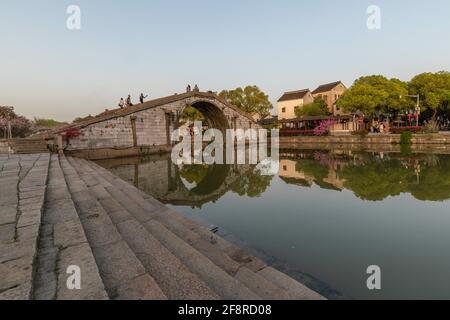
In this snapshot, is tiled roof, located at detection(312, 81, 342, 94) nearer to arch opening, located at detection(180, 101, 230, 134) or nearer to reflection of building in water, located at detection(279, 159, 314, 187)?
arch opening, located at detection(180, 101, 230, 134)

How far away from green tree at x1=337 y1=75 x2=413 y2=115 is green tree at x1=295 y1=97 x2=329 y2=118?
37.3ft

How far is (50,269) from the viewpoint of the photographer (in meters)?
2.38

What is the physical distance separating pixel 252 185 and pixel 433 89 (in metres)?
44.2

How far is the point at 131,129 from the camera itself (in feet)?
77.6

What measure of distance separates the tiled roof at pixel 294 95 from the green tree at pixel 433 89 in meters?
21.6

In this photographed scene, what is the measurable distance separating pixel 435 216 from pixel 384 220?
1278 millimetres

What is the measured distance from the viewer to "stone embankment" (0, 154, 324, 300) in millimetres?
2148

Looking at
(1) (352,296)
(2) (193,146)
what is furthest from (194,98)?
Result: (1) (352,296)

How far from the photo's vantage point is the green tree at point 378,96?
37.8m

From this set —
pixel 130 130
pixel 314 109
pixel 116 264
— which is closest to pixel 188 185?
pixel 116 264

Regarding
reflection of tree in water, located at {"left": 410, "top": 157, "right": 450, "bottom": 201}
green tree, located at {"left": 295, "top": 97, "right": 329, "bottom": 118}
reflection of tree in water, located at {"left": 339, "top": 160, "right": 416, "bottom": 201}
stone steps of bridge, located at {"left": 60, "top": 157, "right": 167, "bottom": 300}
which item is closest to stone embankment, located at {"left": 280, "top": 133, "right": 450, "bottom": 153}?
reflection of tree in water, located at {"left": 410, "top": 157, "right": 450, "bottom": 201}

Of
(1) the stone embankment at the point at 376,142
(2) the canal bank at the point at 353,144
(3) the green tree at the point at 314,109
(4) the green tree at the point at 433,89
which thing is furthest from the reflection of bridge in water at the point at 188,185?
(3) the green tree at the point at 314,109
